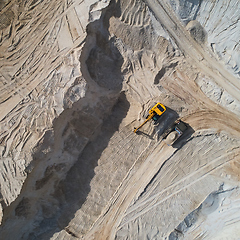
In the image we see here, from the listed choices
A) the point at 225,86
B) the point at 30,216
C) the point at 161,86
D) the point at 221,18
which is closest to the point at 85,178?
the point at 30,216

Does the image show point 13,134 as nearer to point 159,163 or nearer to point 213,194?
point 159,163

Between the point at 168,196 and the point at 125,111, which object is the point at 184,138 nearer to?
the point at 168,196

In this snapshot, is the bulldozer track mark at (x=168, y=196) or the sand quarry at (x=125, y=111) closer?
the sand quarry at (x=125, y=111)

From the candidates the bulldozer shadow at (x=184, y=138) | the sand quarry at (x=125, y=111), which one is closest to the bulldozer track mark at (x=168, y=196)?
the sand quarry at (x=125, y=111)

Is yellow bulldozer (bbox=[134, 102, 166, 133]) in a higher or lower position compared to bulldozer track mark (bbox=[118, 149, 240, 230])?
higher

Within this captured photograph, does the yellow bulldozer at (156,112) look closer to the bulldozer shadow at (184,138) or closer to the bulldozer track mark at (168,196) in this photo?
the bulldozer shadow at (184,138)

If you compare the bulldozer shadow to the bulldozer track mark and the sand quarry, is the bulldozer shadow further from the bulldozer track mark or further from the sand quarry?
the bulldozer track mark

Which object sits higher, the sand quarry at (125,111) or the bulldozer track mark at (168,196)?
the sand quarry at (125,111)

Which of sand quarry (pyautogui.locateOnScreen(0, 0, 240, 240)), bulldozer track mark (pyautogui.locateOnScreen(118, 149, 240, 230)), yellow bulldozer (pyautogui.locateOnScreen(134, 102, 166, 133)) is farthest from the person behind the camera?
bulldozer track mark (pyautogui.locateOnScreen(118, 149, 240, 230))

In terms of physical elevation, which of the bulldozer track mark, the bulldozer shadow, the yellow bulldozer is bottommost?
the bulldozer track mark

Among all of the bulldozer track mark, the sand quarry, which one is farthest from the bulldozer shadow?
the bulldozer track mark
